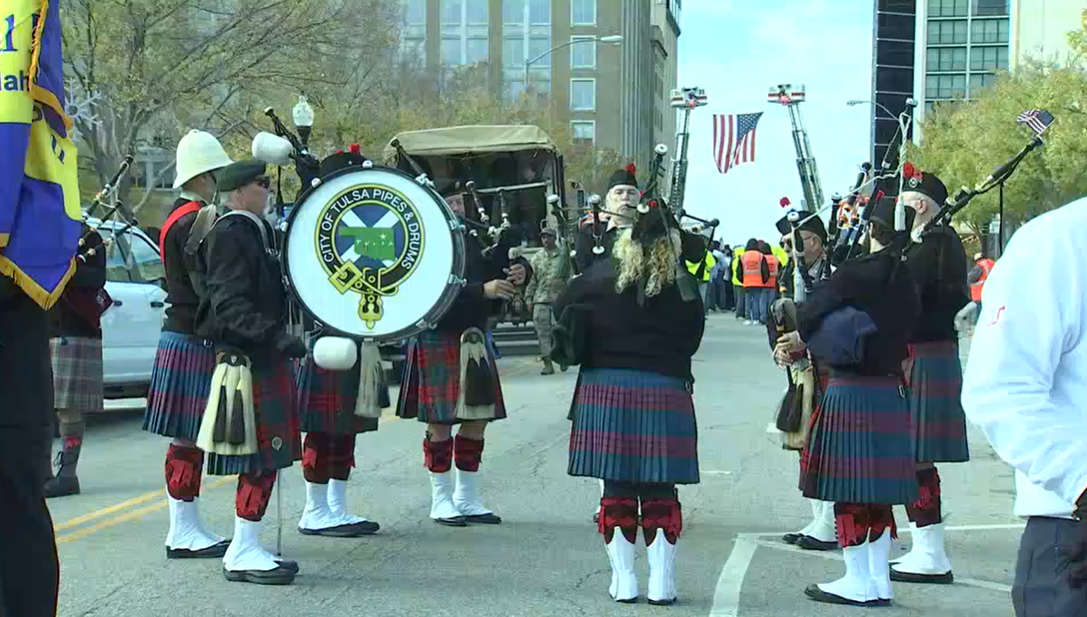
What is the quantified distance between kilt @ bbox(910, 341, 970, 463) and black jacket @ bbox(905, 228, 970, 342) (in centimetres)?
11

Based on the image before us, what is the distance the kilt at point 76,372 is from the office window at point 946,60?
109397 mm

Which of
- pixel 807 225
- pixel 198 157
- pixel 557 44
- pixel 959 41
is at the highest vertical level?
pixel 959 41

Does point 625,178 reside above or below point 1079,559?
above

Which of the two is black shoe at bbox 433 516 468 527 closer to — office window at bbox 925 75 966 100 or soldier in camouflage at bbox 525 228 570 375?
soldier in camouflage at bbox 525 228 570 375

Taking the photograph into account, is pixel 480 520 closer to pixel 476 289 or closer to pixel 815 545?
pixel 476 289

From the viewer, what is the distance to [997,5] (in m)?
113

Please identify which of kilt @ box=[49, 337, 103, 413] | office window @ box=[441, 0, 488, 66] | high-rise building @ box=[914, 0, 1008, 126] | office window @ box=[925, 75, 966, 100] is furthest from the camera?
high-rise building @ box=[914, 0, 1008, 126]

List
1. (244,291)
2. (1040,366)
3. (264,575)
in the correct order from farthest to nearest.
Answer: (264,575), (244,291), (1040,366)

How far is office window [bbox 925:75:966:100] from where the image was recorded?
10962 cm

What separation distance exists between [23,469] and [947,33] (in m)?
115

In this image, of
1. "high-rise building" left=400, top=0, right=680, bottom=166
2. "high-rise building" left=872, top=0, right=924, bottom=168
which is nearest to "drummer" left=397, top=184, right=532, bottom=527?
"high-rise building" left=400, top=0, right=680, bottom=166

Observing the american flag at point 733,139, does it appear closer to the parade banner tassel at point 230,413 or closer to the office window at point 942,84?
the parade banner tassel at point 230,413

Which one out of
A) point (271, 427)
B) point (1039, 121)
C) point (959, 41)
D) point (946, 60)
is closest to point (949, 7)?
point (959, 41)

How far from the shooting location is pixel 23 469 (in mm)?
3619
